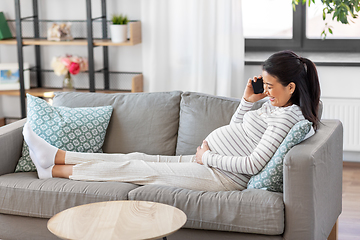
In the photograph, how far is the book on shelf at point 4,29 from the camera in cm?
385

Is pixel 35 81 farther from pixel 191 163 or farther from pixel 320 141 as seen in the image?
pixel 320 141

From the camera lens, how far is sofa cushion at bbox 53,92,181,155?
2504 millimetres

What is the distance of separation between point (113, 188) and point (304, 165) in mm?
797

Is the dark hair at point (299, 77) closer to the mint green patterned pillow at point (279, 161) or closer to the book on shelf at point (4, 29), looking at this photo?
the mint green patterned pillow at point (279, 161)

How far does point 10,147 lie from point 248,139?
1.16 metres

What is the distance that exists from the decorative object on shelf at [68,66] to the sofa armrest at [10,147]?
133 centimetres

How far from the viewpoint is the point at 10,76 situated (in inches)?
154

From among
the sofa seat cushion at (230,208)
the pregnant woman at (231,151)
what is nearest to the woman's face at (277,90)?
the pregnant woman at (231,151)

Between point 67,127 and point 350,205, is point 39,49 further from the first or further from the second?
point 350,205

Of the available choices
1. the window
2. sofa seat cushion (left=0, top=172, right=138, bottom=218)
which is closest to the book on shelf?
the window

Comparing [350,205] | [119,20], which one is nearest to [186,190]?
[350,205]

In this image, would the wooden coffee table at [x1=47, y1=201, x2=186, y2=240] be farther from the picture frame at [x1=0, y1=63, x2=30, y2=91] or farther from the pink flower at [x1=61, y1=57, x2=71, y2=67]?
the picture frame at [x1=0, y1=63, x2=30, y2=91]

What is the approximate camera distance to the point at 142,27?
3.71 m

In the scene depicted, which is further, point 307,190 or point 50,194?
point 50,194
